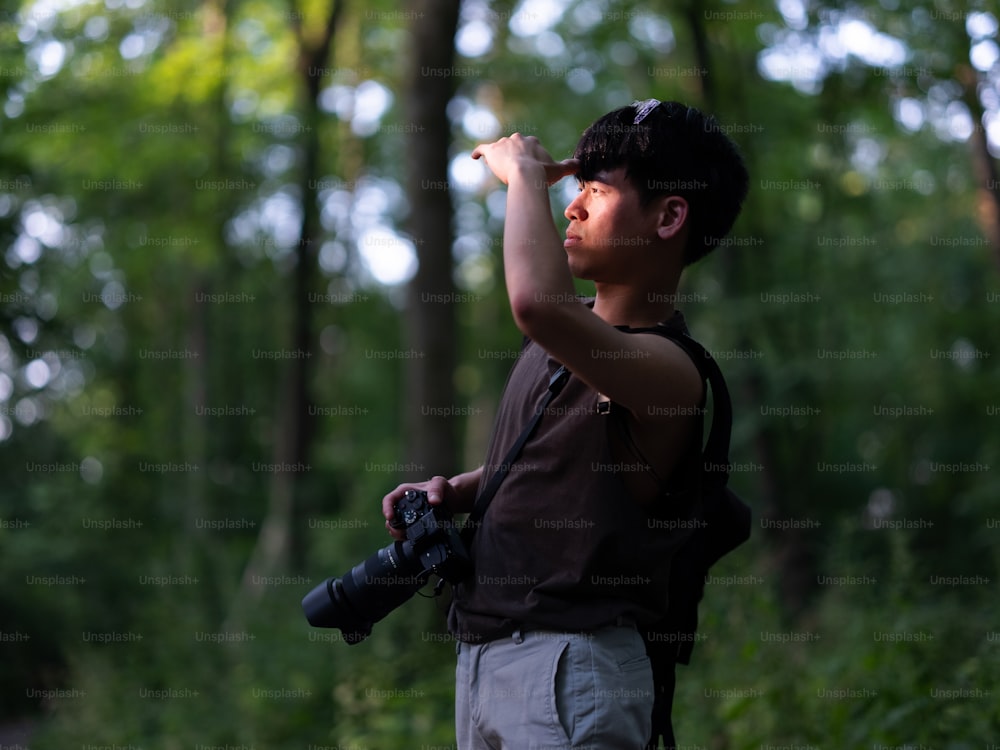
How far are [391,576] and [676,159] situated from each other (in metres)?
1.17

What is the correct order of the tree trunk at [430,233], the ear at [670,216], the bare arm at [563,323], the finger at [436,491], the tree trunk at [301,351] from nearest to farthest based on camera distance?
the bare arm at [563,323] < the ear at [670,216] < the finger at [436,491] < the tree trunk at [430,233] < the tree trunk at [301,351]

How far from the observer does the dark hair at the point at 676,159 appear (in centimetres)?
233

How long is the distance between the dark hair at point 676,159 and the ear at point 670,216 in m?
0.02

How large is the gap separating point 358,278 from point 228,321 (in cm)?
313

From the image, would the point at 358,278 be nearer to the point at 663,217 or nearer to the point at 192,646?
the point at 192,646

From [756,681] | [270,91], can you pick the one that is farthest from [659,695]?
[270,91]

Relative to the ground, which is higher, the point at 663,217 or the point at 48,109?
the point at 48,109

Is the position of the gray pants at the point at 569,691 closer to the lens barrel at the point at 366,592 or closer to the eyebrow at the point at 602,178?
the lens barrel at the point at 366,592

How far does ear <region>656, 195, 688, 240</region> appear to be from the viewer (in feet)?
7.61

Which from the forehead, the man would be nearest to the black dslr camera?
the man

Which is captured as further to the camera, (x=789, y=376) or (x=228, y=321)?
(x=228, y=321)

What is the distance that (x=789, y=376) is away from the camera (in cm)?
993

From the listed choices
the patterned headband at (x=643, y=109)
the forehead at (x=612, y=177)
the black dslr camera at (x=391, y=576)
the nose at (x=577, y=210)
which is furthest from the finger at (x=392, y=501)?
the patterned headband at (x=643, y=109)

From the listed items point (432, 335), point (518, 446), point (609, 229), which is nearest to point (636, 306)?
point (609, 229)
